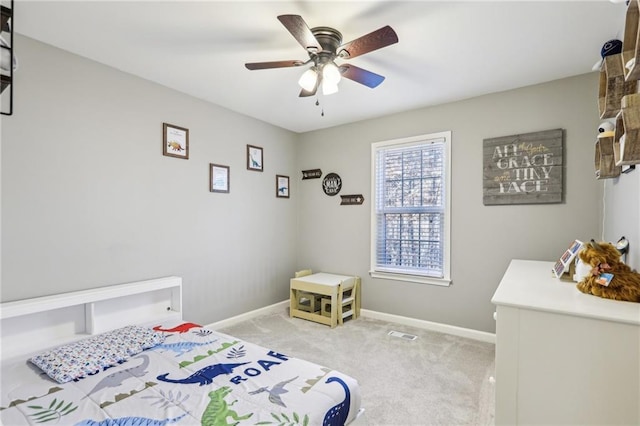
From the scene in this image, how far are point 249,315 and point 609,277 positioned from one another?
138 inches

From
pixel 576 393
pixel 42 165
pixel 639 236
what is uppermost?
pixel 42 165

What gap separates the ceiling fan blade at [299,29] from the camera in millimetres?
1583

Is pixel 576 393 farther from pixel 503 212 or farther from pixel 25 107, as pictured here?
pixel 25 107

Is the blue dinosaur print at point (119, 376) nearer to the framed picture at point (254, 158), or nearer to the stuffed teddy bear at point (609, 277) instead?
the stuffed teddy bear at point (609, 277)

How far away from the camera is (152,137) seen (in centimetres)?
297

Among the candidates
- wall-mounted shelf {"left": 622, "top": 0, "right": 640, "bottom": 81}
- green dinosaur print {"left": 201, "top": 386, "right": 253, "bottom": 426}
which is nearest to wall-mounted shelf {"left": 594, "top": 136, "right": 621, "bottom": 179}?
wall-mounted shelf {"left": 622, "top": 0, "right": 640, "bottom": 81}

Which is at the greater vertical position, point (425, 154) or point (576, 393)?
point (425, 154)

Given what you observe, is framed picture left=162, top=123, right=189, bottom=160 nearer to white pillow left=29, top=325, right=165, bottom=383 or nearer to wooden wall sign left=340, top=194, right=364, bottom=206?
white pillow left=29, top=325, right=165, bottom=383

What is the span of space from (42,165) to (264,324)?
263cm

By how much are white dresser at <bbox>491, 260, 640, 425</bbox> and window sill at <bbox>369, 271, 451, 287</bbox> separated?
2154 millimetres

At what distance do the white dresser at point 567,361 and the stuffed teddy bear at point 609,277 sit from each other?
0.17ft

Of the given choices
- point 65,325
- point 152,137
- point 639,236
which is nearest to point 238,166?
point 152,137

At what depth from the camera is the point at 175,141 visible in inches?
124

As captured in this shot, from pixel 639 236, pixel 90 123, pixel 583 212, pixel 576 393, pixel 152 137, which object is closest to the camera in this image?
pixel 576 393
